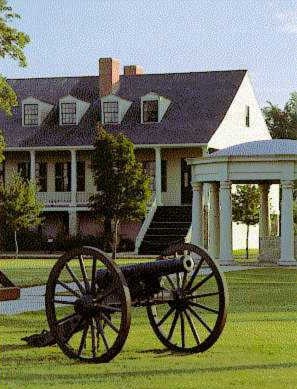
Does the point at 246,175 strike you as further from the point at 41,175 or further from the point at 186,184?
the point at 41,175

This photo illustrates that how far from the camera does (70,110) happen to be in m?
55.1

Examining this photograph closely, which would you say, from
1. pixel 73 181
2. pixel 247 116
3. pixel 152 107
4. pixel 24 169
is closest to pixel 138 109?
pixel 152 107

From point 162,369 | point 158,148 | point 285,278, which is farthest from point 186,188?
point 162,369

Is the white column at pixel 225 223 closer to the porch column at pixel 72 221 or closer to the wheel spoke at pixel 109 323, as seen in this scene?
the porch column at pixel 72 221

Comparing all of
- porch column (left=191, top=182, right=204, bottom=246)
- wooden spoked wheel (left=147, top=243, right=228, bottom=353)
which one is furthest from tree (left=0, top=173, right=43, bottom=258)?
wooden spoked wheel (left=147, top=243, right=228, bottom=353)

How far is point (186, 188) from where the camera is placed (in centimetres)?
5200

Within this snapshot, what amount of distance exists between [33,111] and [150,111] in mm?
6503

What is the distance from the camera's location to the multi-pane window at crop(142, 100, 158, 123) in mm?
53406

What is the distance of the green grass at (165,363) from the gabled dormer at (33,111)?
38.9 metres

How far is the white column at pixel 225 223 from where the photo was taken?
122ft

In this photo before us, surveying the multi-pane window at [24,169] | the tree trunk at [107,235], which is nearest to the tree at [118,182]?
the tree trunk at [107,235]

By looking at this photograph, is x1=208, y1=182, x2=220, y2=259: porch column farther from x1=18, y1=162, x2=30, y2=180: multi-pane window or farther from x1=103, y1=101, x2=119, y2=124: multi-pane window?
x1=18, y1=162, x2=30, y2=180: multi-pane window

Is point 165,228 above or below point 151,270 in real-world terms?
above

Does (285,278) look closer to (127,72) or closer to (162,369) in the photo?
(162,369)
